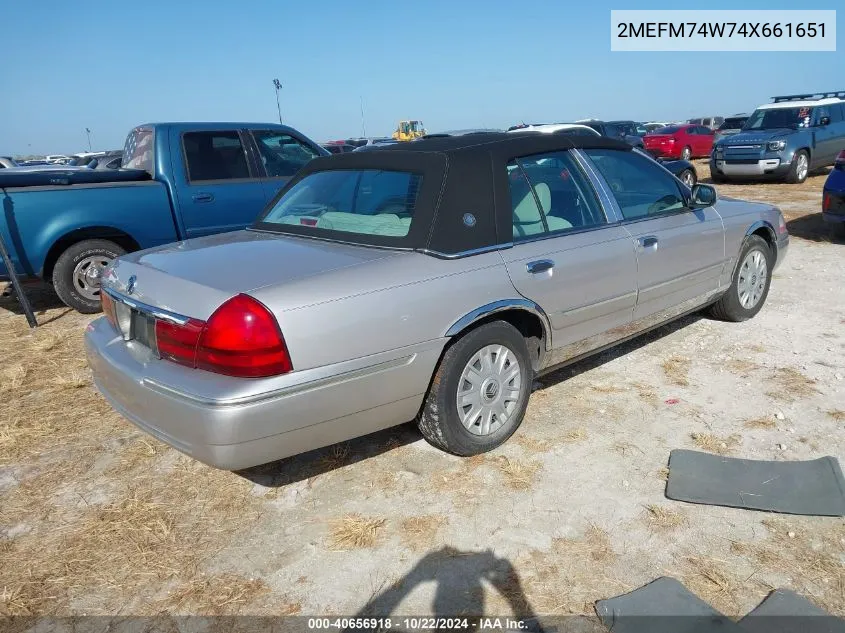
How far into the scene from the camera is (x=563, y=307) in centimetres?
344

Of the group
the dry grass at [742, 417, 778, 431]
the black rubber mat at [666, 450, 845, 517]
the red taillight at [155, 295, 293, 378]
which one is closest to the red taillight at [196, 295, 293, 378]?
the red taillight at [155, 295, 293, 378]

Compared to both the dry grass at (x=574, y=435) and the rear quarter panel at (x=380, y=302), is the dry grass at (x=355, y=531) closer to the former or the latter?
the rear quarter panel at (x=380, y=302)

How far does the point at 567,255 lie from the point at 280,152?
4594mm

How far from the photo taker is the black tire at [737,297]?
488 centimetres

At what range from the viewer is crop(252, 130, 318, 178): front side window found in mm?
6945

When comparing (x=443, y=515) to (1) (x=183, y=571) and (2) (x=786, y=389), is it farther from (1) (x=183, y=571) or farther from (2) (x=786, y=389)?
(2) (x=786, y=389)

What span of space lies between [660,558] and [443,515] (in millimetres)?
901

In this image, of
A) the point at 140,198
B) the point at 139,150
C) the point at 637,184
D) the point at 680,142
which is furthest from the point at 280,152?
the point at 680,142

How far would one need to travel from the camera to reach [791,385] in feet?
13.0

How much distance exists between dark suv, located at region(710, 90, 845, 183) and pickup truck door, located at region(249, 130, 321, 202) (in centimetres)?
1077

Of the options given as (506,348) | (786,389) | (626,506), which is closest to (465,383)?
(506,348)

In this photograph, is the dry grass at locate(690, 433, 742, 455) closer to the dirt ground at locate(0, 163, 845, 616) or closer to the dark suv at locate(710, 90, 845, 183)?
the dirt ground at locate(0, 163, 845, 616)

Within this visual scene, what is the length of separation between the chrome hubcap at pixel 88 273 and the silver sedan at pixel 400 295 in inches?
125

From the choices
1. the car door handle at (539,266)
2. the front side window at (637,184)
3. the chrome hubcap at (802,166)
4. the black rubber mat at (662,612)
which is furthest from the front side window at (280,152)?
the chrome hubcap at (802,166)
